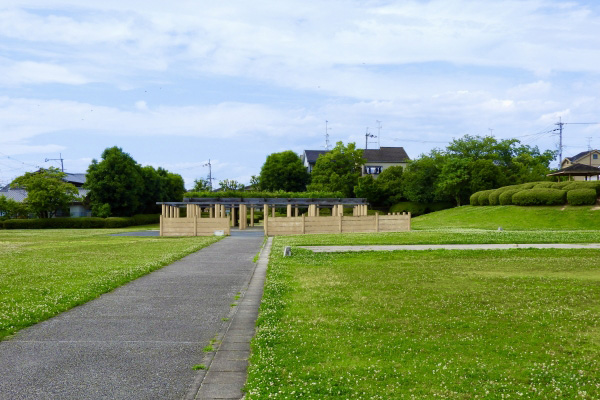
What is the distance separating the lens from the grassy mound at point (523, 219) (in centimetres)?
4572

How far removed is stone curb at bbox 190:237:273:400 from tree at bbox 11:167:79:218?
6030cm

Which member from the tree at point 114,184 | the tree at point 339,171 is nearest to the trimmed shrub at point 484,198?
the tree at point 339,171

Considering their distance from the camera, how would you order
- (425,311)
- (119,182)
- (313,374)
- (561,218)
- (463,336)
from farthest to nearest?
(119,182) → (561,218) → (425,311) → (463,336) → (313,374)

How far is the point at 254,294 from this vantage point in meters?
11.3

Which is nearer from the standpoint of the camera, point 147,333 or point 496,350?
point 496,350

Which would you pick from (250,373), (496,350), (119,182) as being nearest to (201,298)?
(250,373)

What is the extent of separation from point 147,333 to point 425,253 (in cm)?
1439

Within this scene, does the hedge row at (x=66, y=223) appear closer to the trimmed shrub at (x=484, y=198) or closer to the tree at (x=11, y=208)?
the tree at (x=11, y=208)

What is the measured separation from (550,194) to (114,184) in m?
51.2

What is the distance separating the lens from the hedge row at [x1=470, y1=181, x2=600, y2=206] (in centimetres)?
4956

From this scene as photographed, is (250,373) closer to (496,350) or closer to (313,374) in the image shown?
(313,374)

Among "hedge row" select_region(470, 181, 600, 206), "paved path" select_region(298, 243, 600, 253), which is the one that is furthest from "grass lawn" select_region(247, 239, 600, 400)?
"hedge row" select_region(470, 181, 600, 206)

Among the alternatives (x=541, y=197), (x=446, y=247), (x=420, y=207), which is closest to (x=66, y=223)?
(x=420, y=207)

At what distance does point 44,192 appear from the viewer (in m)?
61.9
